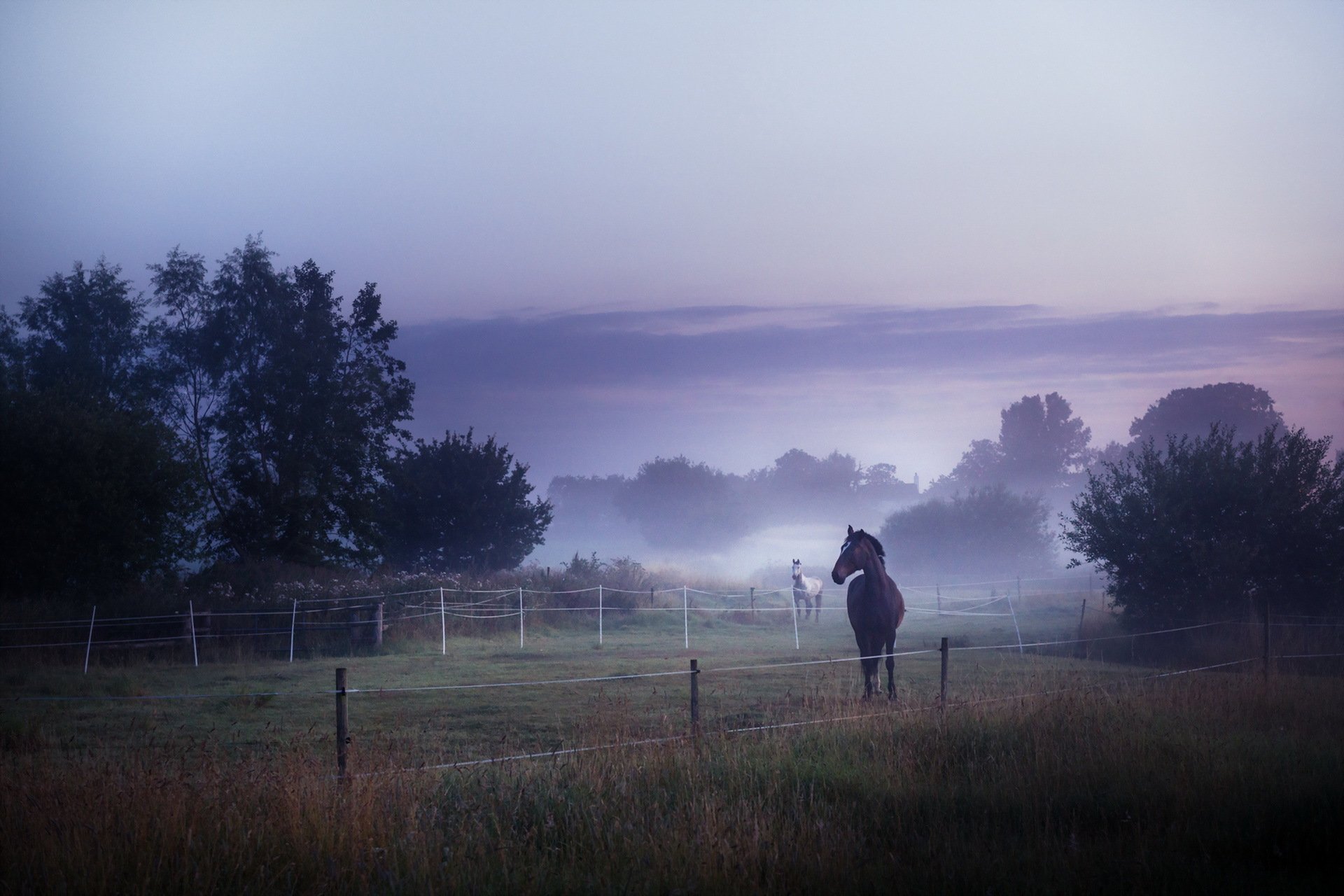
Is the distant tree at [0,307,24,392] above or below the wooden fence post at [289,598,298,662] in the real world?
above

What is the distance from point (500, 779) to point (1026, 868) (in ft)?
11.4

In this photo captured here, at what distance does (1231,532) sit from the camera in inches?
760

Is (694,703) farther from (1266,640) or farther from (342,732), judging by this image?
(1266,640)

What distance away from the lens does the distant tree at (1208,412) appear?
76269 mm

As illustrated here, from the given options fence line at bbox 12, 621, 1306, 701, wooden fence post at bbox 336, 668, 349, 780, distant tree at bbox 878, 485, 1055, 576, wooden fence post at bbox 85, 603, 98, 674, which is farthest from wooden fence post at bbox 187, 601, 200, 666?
distant tree at bbox 878, 485, 1055, 576

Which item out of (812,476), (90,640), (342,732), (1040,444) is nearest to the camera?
(342,732)

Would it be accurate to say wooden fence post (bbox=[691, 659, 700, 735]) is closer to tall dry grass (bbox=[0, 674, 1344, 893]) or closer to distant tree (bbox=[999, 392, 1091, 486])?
tall dry grass (bbox=[0, 674, 1344, 893])

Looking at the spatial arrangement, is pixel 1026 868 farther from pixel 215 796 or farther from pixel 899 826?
pixel 215 796

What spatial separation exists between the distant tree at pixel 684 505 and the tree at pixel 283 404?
61160 mm

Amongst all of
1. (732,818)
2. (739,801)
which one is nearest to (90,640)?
(739,801)

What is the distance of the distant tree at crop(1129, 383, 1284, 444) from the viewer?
76269 mm

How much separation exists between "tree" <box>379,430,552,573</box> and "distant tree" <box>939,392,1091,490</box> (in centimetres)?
6611

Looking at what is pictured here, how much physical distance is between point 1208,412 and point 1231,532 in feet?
229

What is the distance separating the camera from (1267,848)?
525 centimetres
